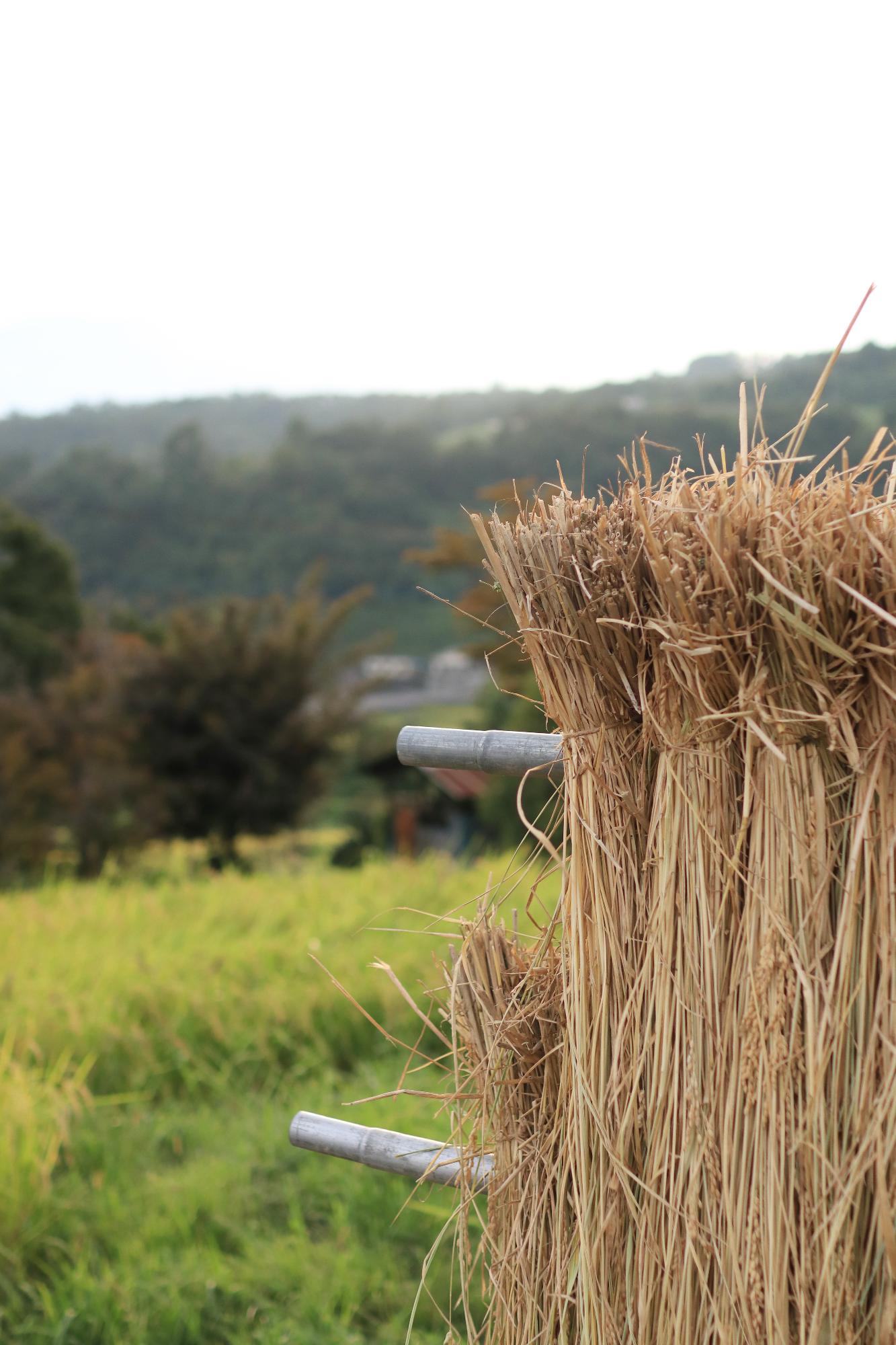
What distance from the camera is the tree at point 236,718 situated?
1108 centimetres

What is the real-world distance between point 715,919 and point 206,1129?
2.90 m

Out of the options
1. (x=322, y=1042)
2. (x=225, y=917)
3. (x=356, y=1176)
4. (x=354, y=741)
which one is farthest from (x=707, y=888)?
(x=354, y=741)

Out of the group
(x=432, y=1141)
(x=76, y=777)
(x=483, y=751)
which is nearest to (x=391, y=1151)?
(x=432, y=1141)

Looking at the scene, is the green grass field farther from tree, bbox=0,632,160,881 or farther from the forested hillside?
the forested hillside

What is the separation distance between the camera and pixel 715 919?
0.96 m

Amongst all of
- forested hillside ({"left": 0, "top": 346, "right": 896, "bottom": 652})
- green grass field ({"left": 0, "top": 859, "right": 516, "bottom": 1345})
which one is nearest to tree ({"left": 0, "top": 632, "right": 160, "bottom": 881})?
green grass field ({"left": 0, "top": 859, "right": 516, "bottom": 1345})

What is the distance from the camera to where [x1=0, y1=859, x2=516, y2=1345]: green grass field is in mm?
2523

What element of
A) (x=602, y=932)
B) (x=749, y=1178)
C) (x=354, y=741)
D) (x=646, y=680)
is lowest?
(x=354, y=741)

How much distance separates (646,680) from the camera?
1.01 meters

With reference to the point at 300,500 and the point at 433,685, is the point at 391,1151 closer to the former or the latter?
the point at 433,685

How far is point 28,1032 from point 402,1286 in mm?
1920

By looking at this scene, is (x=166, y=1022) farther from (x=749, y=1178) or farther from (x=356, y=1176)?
(x=749, y=1178)

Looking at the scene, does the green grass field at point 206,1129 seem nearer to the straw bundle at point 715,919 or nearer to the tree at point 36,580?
the straw bundle at point 715,919

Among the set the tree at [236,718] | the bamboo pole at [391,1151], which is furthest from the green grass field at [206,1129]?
the tree at [236,718]
